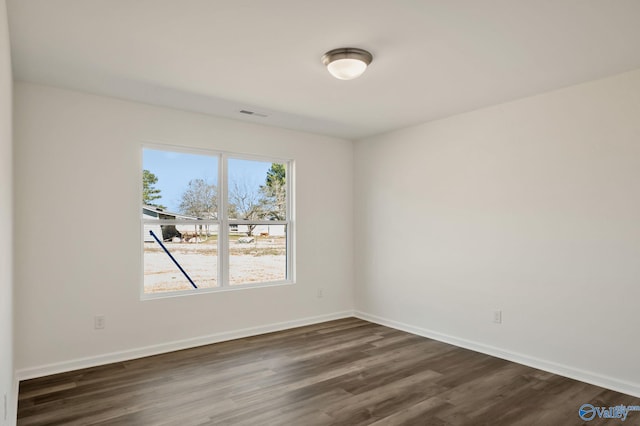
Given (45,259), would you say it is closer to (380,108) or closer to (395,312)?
(380,108)

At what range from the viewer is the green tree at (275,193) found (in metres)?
5.00

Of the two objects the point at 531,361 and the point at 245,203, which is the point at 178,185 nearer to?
the point at 245,203

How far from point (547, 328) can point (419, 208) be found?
5.99 ft

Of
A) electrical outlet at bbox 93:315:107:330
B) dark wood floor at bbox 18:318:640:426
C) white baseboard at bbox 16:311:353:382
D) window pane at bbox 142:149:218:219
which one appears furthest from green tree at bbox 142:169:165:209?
dark wood floor at bbox 18:318:640:426

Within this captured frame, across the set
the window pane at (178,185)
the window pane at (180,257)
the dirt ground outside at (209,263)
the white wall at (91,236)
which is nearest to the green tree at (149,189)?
the window pane at (178,185)

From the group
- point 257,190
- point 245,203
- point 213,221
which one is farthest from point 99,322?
point 257,190

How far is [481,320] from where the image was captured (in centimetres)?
409

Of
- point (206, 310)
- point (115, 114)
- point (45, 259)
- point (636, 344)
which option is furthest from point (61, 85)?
point (636, 344)

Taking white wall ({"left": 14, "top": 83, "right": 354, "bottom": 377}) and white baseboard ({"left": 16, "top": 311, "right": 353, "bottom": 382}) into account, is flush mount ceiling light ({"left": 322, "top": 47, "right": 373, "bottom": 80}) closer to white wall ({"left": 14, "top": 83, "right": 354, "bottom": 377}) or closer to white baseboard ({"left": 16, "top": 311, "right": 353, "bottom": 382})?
white wall ({"left": 14, "top": 83, "right": 354, "bottom": 377})

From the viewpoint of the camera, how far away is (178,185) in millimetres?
4297

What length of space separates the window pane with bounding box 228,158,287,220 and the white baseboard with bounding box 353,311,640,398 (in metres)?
2.05

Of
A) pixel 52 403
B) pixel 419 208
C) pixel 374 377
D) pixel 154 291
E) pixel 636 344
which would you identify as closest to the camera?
pixel 52 403

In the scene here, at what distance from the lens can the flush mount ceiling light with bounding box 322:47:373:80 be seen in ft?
9.02

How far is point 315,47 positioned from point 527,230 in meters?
2.56
